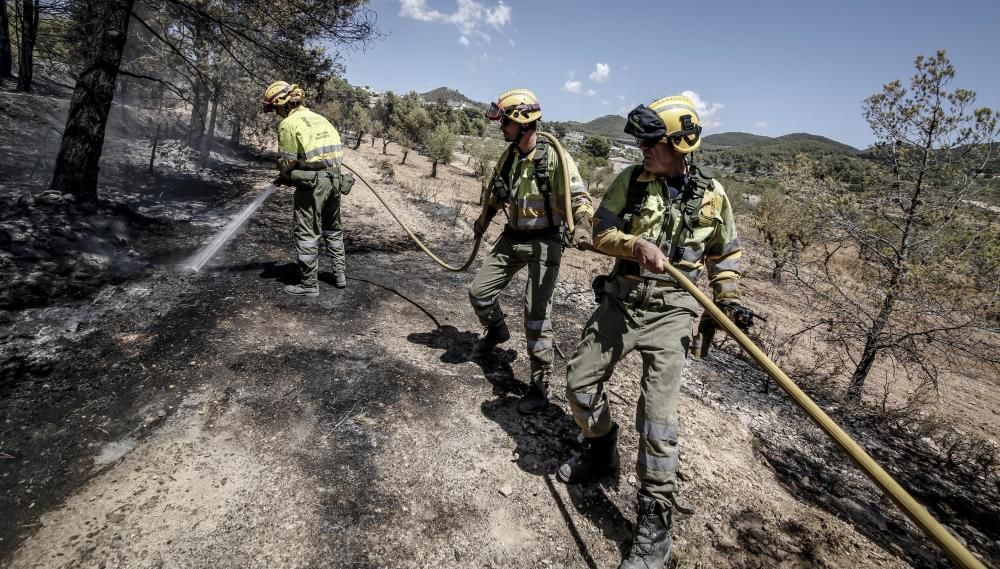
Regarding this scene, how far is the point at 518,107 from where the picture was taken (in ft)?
11.5

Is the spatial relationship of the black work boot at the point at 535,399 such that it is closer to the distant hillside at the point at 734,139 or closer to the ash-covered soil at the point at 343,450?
the ash-covered soil at the point at 343,450

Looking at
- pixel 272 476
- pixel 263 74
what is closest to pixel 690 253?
pixel 272 476

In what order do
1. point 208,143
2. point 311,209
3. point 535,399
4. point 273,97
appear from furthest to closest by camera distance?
point 208,143, point 311,209, point 273,97, point 535,399

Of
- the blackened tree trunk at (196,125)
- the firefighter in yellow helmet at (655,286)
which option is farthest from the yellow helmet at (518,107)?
the blackened tree trunk at (196,125)

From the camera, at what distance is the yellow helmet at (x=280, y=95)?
4844mm

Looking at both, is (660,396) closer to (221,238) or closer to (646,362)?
(646,362)

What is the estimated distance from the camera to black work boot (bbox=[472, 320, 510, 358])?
435 centimetres

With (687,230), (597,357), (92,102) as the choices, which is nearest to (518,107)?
(687,230)

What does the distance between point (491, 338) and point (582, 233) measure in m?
1.70

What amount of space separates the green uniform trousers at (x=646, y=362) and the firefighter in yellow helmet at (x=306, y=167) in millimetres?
3681

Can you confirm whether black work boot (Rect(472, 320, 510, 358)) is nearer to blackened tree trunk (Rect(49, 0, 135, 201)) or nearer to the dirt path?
the dirt path

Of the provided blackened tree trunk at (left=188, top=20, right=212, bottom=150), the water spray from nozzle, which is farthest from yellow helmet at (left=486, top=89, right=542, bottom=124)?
blackened tree trunk at (left=188, top=20, right=212, bottom=150)

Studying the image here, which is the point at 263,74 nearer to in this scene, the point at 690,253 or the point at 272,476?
the point at 272,476

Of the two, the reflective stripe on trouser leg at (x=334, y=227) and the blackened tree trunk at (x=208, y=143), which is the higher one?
the blackened tree trunk at (x=208, y=143)
